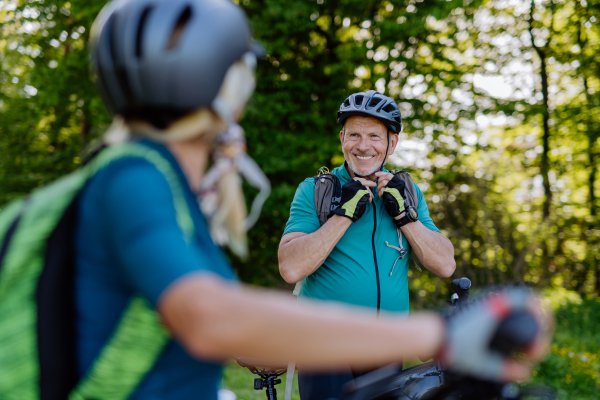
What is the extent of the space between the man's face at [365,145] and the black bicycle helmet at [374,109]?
6 cm

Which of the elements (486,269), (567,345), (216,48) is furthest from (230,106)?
(486,269)

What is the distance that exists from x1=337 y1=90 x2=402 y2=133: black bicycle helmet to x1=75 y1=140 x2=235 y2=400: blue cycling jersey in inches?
89.9

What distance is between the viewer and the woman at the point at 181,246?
855mm

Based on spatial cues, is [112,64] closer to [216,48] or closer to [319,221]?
[216,48]

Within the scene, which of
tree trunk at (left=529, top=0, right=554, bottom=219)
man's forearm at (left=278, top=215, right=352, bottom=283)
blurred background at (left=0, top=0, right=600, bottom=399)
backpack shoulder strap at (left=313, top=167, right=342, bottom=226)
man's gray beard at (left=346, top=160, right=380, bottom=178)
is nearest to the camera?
man's forearm at (left=278, top=215, right=352, bottom=283)

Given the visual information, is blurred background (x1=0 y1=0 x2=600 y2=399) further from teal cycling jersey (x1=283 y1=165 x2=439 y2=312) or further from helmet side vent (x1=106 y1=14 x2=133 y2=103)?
helmet side vent (x1=106 y1=14 x2=133 y2=103)

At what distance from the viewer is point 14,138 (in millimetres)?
14375

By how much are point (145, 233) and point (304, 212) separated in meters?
2.16

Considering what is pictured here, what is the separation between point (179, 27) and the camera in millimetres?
1046

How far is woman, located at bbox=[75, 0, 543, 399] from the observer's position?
85 centimetres

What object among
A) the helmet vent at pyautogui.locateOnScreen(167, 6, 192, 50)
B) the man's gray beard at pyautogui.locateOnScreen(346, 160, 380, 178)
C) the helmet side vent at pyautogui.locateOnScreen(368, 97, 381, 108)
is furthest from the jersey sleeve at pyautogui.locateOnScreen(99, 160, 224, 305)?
the helmet side vent at pyautogui.locateOnScreen(368, 97, 381, 108)

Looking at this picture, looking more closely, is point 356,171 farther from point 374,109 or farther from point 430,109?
point 430,109

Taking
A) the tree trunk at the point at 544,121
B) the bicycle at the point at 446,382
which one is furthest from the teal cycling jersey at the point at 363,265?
the tree trunk at the point at 544,121

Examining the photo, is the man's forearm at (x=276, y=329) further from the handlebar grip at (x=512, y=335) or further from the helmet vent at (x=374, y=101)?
the helmet vent at (x=374, y=101)
